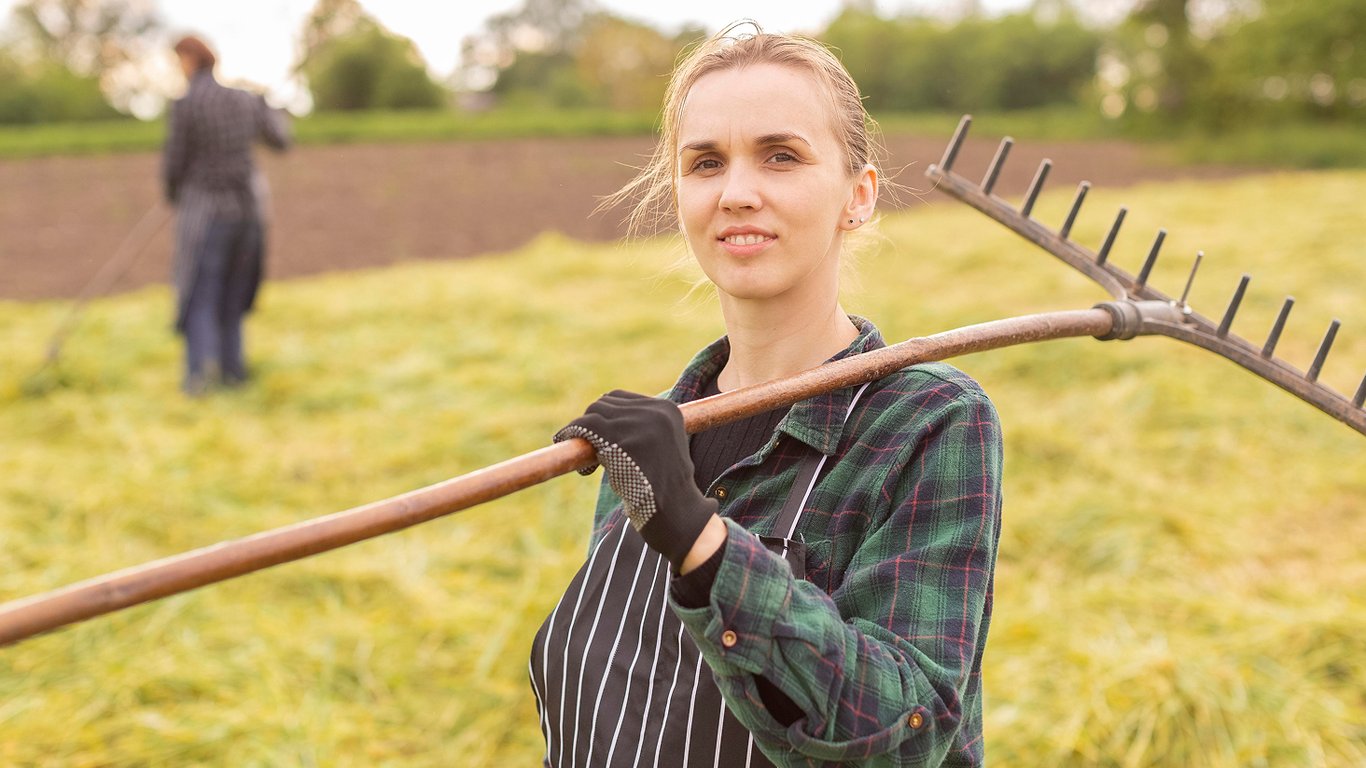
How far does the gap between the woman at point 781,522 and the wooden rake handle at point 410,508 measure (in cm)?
4

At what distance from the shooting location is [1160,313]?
1520 millimetres

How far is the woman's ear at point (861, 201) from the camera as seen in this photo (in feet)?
4.16

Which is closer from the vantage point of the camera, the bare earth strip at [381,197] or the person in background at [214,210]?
the person in background at [214,210]

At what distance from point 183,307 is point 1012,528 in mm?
4103

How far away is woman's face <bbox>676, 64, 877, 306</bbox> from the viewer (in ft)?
3.74

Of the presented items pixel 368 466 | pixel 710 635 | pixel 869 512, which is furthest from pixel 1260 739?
pixel 368 466

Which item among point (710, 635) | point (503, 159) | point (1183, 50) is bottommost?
point (503, 159)

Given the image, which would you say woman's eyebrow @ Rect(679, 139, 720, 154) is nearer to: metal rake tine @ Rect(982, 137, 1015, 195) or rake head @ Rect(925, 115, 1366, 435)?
rake head @ Rect(925, 115, 1366, 435)

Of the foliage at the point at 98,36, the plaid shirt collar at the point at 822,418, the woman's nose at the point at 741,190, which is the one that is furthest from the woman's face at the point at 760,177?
the foliage at the point at 98,36

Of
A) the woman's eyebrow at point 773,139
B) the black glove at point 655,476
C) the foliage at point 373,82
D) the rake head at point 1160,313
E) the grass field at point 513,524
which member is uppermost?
the woman's eyebrow at point 773,139

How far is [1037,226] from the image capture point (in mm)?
1666

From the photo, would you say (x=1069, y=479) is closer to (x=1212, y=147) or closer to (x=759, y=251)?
(x=759, y=251)

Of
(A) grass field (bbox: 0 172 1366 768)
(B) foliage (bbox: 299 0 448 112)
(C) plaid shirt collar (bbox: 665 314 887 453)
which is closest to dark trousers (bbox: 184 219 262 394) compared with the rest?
(A) grass field (bbox: 0 172 1366 768)

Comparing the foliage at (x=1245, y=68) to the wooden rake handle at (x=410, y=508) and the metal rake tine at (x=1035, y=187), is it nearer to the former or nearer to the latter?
the metal rake tine at (x=1035, y=187)
